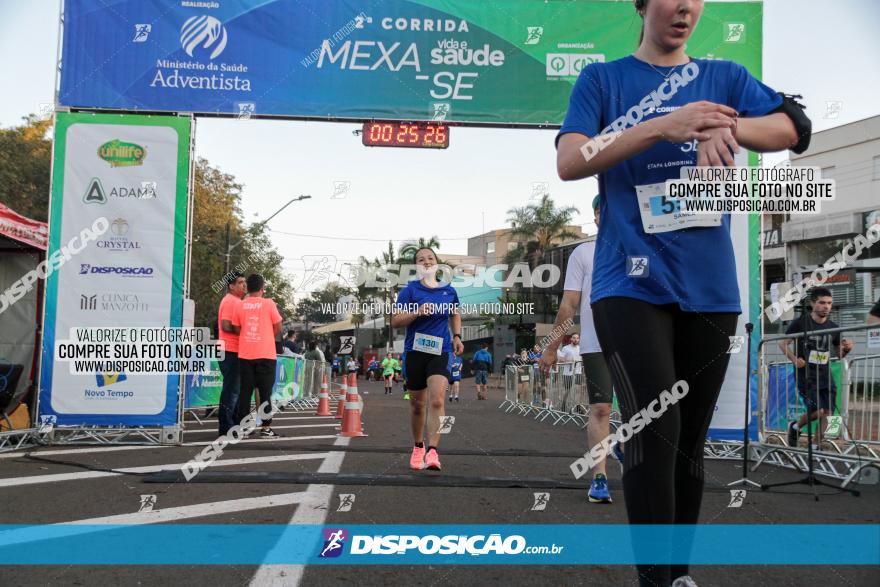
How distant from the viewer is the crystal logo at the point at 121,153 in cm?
923

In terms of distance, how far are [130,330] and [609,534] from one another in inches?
271

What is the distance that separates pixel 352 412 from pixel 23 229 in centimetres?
463

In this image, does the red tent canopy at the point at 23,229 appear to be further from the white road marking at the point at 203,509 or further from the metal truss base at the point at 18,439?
the white road marking at the point at 203,509

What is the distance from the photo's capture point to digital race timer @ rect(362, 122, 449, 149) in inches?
412

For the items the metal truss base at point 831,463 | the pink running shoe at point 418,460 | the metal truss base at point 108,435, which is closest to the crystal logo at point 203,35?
the metal truss base at point 108,435

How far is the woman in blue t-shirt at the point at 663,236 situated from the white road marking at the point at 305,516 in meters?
1.58

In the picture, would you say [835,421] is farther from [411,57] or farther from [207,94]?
[207,94]

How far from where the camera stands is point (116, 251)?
360 inches

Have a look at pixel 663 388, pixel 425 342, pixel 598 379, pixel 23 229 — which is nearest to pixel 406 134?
pixel 425 342

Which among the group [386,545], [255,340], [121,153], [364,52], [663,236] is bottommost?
[386,545]

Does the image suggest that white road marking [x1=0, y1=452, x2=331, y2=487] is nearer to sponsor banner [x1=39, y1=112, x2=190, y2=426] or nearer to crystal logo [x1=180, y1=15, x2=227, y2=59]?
sponsor banner [x1=39, y1=112, x2=190, y2=426]

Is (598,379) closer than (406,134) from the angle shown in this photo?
Yes

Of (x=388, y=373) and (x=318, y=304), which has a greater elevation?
(x=318, y=304)

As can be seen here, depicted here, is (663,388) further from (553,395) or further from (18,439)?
(553,395)
